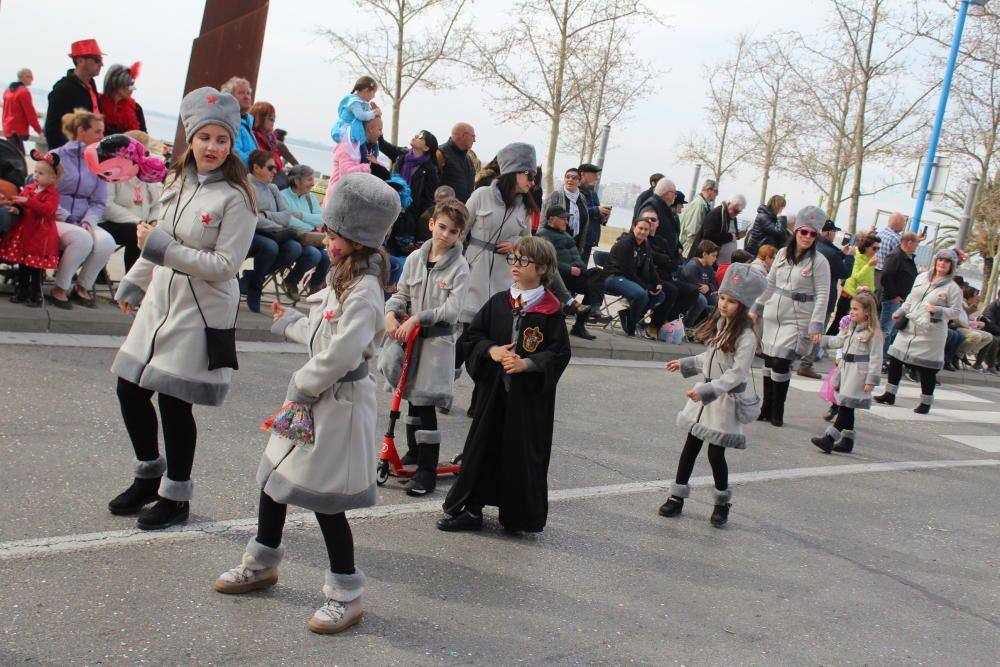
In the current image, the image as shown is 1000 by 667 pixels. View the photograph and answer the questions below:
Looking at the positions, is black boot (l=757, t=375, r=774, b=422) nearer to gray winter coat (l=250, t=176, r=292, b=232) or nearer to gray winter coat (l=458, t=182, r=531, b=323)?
→ gray winter coat (l=458, t=182, r=531, b=323)

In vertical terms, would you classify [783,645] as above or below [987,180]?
below

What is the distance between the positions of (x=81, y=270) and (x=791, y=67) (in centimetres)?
2359

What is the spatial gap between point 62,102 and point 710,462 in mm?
7541

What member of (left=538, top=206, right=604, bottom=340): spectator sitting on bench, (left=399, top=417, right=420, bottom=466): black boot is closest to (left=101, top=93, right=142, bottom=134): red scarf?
(left=538, top=206, right=604, bottom=340): spectator sitting on bench

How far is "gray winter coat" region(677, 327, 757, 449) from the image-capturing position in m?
6.52

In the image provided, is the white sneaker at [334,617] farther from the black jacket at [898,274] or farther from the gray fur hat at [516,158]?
the black jacket at [898,274]

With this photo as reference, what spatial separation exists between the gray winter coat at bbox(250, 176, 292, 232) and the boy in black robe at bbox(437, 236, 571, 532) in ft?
18.3

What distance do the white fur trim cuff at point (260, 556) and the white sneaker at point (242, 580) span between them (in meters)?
0.02

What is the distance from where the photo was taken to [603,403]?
10.0m

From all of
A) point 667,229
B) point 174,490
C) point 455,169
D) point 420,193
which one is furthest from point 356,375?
point 667,229

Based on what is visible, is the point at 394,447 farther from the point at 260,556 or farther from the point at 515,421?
the point at 260,556

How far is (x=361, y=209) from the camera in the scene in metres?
4.20

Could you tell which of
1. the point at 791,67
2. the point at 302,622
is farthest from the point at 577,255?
the point at 791,67

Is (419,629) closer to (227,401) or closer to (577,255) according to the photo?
(227,401)
